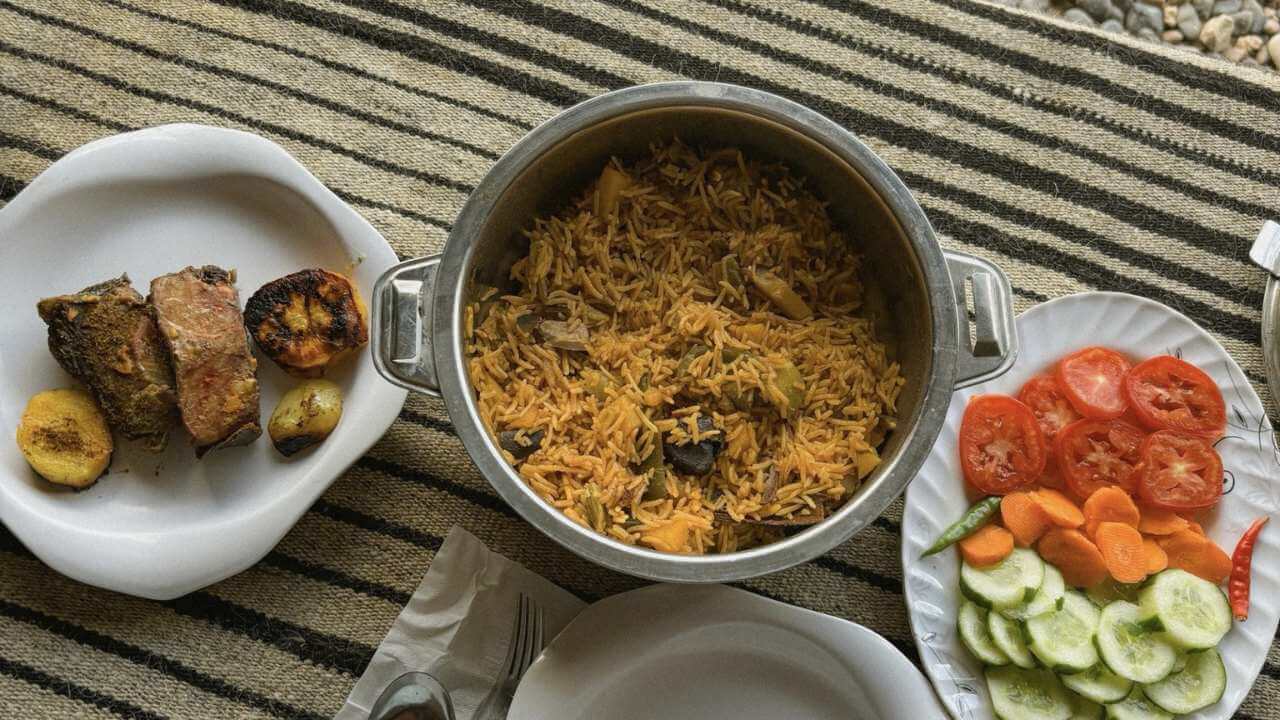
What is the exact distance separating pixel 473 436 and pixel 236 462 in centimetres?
69

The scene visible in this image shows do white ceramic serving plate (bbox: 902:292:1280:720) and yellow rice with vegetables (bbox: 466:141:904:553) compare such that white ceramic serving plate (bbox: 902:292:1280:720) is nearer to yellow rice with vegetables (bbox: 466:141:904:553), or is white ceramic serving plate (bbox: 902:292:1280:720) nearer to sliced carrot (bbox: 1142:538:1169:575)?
sliced carrot (bbox: 1142:538:1169:575)

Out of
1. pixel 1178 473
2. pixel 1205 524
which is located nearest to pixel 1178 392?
pixel 1178 473

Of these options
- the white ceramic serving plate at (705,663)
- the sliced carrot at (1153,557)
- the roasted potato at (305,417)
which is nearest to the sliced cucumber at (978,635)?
the white ceramic serving plate at (705,663)

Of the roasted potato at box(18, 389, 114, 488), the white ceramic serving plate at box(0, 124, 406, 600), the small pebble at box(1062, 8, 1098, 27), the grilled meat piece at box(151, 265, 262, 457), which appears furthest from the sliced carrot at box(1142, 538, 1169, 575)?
the roasted potato at box(18, 389, 114, 488)

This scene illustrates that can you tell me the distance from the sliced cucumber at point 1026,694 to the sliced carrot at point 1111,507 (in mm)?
320

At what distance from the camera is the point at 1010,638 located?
5.71 feet

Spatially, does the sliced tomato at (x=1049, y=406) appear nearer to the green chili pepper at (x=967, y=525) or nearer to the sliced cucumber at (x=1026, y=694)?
the green chili pepper at (x=967, y=525)

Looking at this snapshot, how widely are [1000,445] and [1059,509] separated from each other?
0.52ft

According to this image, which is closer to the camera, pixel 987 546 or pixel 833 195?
pixel 833 195

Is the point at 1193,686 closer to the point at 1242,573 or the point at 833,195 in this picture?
the point at 1242,573

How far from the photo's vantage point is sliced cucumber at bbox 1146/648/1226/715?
5.73 feet

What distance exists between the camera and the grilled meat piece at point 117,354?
5.53ft

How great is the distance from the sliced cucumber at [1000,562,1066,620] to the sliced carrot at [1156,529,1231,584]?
24 cm

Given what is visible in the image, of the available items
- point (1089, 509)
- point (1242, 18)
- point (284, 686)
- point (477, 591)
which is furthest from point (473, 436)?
point (1242, 18)
